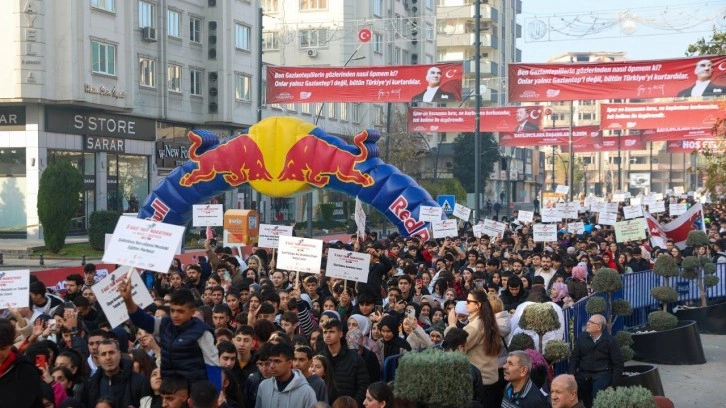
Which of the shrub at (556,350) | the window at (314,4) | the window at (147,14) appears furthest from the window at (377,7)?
the shrub at (556,350)

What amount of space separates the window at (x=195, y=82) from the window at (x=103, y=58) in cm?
771

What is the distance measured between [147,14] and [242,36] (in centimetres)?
724

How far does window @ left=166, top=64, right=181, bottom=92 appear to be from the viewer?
46.9 m

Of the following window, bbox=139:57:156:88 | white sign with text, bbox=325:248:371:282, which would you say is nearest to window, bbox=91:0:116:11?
window, bbox=139:57:156:88

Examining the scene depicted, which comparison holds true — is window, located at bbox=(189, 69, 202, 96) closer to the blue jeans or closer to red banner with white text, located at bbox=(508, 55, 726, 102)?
red banner with white text, located at bbox=(508, 55, 726, 102)

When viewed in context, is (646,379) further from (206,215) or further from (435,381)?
(206,215)

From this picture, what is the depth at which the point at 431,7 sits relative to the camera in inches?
3056

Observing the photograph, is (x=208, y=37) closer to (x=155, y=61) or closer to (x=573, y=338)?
(x=155, y=61)

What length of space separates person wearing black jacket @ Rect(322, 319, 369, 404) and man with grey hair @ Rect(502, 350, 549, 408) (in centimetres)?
121

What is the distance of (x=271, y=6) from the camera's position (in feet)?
219

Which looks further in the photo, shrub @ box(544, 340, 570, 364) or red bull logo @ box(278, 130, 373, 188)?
red bull logo @ box(278, 130, 373, 188)

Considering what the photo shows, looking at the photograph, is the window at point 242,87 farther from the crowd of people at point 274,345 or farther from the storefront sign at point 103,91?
the crowd of people at point 274,345

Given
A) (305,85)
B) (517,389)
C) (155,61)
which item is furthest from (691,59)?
(155,61)

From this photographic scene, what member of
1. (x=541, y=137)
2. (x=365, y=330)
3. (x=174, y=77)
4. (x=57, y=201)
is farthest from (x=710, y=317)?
(x=174, y=77)
